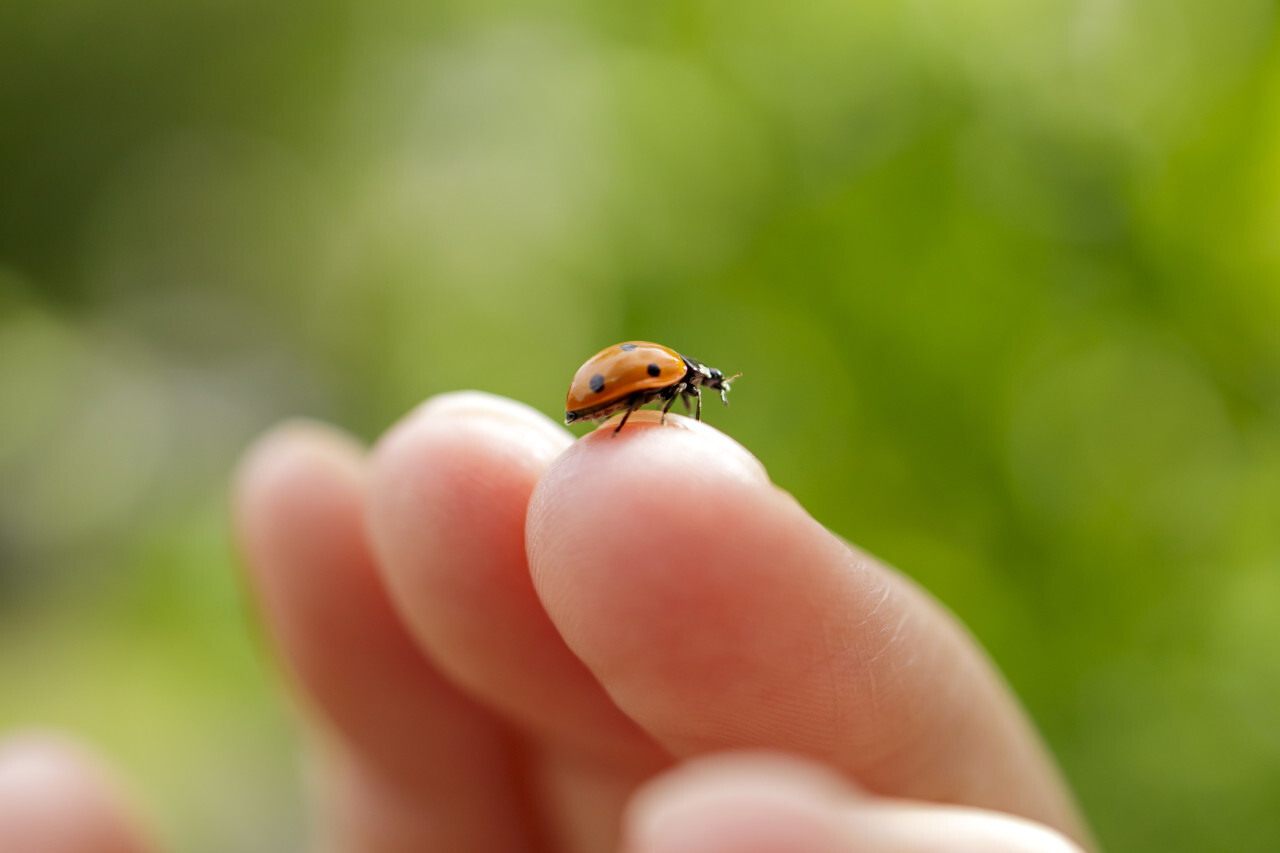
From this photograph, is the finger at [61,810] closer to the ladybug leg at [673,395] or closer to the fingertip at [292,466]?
the fingertip at [292,466]

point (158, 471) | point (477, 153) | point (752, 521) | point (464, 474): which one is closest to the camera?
point (752, 521)

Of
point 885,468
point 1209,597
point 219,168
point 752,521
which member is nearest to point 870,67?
point 885,468

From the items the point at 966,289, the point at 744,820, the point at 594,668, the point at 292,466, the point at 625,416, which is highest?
the point at 966,289

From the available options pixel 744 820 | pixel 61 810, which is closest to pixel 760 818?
pixel 744 820

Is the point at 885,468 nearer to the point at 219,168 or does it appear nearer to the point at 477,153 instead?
the point at 477,153

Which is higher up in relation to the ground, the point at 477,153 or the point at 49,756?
the point at 477,153

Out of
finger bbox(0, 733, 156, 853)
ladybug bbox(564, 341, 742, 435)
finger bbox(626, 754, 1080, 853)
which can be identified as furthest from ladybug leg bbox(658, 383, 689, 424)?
finger bbox(0, 733, 156, 853)

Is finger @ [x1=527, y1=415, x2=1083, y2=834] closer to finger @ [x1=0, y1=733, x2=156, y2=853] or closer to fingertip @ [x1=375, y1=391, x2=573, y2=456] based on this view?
fingertip @ [x1=375, y1=391, x2=573, y2=456]

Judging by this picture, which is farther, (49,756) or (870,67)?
(870,67)

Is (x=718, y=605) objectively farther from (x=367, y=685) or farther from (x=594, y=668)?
(x=367, y=685)
